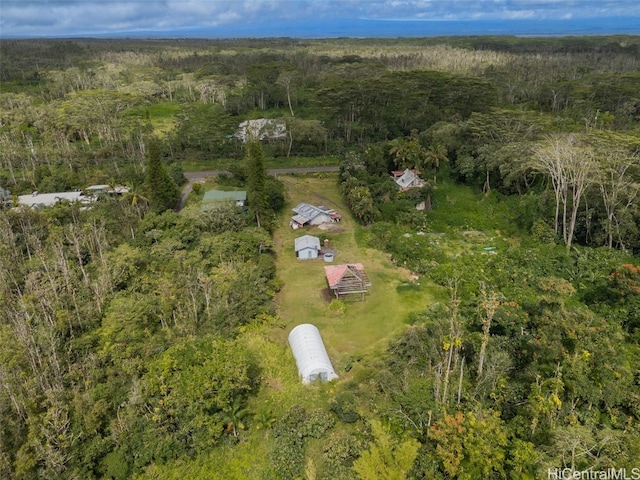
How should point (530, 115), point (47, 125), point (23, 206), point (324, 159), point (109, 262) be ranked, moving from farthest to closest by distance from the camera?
point (47, 125), point (324, 159), point (530, 115), point (23, 206), point (109, 262)

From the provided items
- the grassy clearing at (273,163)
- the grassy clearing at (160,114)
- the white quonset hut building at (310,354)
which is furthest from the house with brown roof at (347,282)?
the grassy clearing at (160,114)

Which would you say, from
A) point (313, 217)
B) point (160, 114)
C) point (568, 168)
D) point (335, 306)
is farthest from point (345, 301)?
point (160, 114)

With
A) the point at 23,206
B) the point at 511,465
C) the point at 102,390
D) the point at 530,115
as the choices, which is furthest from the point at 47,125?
the point at 511,465

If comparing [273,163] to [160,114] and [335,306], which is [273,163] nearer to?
[335,306]

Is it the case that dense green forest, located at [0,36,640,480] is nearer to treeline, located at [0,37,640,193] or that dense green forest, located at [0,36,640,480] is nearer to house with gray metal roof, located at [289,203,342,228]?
treeline, located at [0,37,640,193]

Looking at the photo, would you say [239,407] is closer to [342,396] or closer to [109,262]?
[342,396]

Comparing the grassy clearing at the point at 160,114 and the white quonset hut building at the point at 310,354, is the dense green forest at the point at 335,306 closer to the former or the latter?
the white quonset hut building at the point at 310,354
